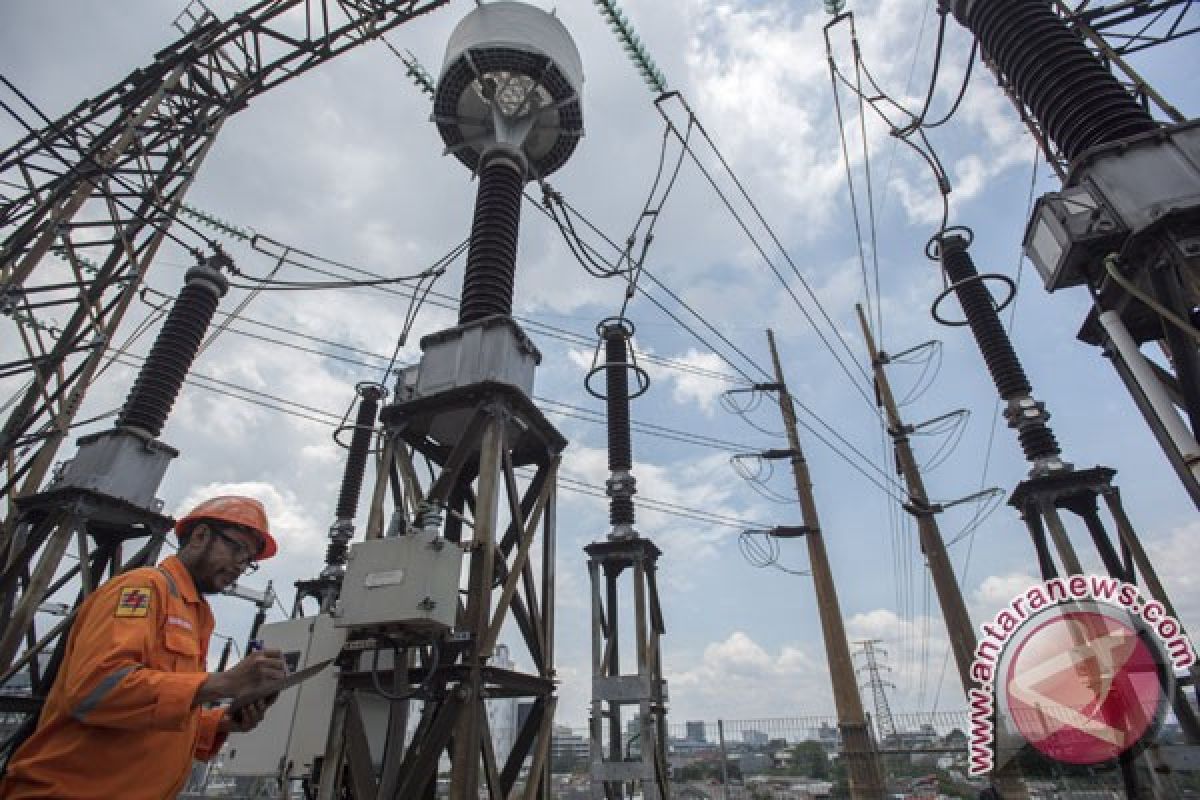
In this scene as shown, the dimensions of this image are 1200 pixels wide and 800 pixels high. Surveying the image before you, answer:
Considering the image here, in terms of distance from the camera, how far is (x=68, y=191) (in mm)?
10562

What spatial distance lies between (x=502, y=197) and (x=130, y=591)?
6541mm

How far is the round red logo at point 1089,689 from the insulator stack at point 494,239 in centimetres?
680

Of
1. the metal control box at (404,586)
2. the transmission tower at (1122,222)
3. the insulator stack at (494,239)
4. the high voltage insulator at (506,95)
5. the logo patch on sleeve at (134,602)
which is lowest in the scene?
the logo patch on sleeve at (134,602)

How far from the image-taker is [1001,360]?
1176 centimetres

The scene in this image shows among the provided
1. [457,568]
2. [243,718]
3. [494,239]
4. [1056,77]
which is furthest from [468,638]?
[1056,77]

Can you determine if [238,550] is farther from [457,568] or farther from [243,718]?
[457,568]

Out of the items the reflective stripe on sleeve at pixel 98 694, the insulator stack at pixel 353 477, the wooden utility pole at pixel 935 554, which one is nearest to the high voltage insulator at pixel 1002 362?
the wooden utility pole at pixel 935 554

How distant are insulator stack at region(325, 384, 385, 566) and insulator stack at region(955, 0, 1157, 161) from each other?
561 inches

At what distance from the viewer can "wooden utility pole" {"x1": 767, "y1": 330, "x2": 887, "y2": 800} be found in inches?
390

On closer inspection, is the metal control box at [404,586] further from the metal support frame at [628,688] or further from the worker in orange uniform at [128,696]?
the metal support frame at [628,688]

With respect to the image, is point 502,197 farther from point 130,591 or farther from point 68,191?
point 68,191

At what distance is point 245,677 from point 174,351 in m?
10.1

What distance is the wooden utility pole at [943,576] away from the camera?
363 inches

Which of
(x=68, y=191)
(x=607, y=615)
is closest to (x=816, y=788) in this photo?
(x=607, y=615)
